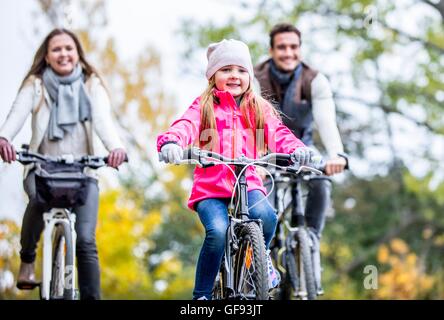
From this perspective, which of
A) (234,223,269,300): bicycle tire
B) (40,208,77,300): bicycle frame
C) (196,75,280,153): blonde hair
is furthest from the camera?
(40,208,77,300): bicycle frame

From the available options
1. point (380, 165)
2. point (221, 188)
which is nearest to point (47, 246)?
point (221, 188)

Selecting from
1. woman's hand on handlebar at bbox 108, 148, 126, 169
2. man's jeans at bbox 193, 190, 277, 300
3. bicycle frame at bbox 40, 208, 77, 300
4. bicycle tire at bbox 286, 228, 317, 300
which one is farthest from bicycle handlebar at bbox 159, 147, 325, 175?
bicycle tire at bbox 286, 228, 317, 300

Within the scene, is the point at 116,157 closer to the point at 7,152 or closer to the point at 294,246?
the point at 7,152

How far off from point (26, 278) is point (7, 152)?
100cm

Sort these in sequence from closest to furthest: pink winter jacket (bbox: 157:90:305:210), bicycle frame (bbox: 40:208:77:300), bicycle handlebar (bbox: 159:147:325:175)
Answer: bicycle handlebar (bbox: 159:147:325:175)
pink winter jacket (bbox: 157:90:305:210)
bicycle frame (bbox: 40:208:77:300)

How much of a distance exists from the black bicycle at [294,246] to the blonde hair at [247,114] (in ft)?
3.88

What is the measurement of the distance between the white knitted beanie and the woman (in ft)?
3.80

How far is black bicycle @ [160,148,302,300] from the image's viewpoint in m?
5.18

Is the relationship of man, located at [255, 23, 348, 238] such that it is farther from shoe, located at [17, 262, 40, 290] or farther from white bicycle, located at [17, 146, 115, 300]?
shoe, located at [17, 262, 40, 290]

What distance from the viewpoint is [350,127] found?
23.1 meters

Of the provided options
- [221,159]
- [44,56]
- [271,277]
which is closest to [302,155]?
[221,159]

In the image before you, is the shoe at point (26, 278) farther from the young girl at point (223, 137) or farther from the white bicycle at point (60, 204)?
the young girl at point (223, 137)

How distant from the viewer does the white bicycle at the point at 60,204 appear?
6.69m
